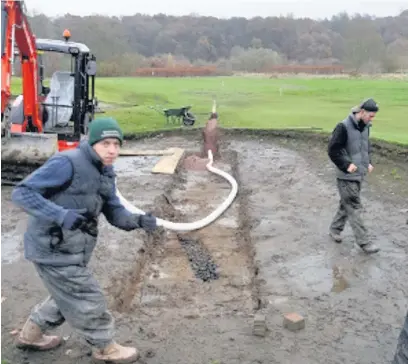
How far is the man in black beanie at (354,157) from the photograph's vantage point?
24.3 feet

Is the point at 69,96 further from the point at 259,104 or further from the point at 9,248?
the point at 259,104

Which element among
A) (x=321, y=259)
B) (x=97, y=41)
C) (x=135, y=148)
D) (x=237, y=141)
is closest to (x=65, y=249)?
(x=321, y=259)

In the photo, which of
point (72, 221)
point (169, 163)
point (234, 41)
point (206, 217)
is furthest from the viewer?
point (234, 41)

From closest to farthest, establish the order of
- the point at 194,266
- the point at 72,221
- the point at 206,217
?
the point at 72,221 < the point at 194,266 < the point at 206,217

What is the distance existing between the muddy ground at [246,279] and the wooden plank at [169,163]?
0.73 m

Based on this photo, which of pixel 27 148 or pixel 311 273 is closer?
→ pixel 311 273

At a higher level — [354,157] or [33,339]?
[354,157]

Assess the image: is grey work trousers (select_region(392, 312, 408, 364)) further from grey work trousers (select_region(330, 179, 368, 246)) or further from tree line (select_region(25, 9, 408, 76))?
tree line (select_region(25, 9, 408, 76))

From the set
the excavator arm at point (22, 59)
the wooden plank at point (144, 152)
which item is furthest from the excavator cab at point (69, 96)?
the wooden plank at point (144, 152)

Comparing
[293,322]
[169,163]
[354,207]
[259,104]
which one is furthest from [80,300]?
[259,104]

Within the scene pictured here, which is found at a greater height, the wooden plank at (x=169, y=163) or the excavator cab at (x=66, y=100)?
the excavator cab at (x=66, y=100)

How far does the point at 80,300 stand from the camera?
4355mm

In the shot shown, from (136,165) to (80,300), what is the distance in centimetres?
988

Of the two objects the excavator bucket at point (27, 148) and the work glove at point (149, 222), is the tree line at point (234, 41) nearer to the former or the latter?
the excavator bucket at point (27, 148)
